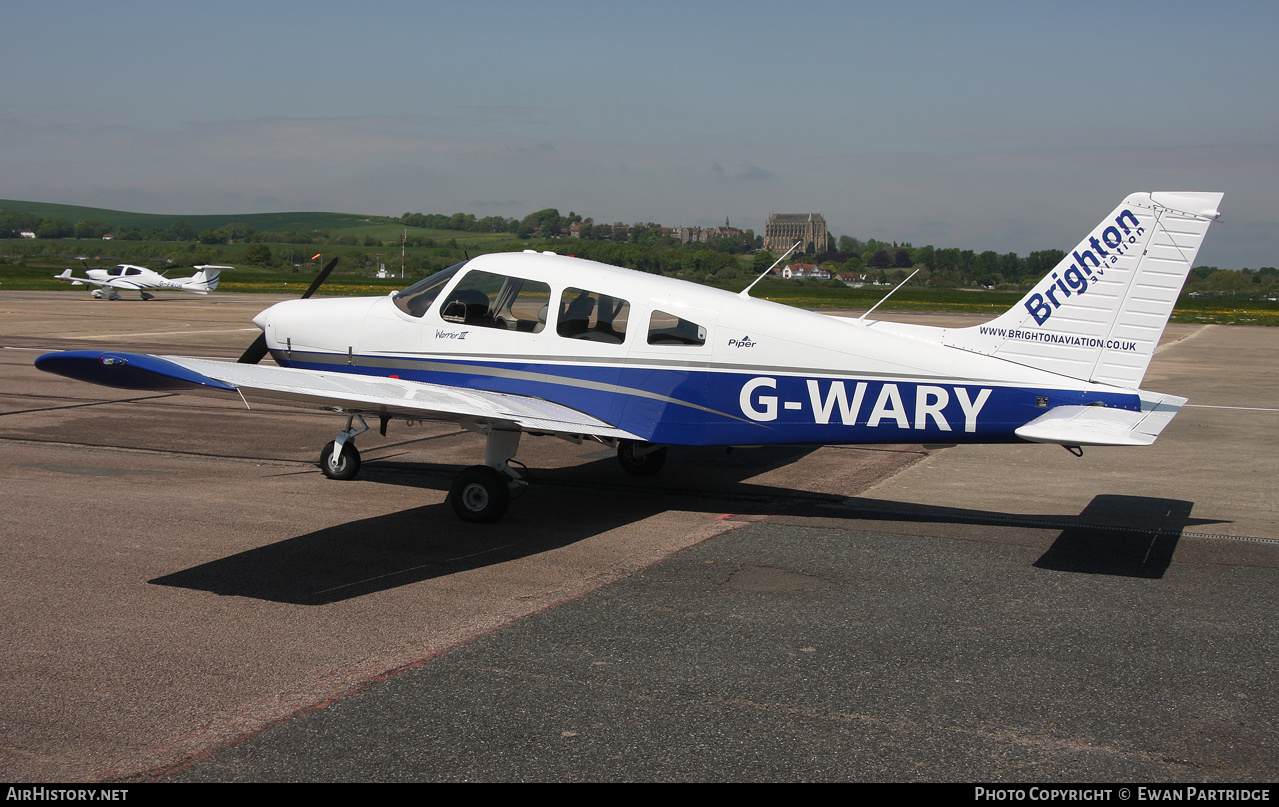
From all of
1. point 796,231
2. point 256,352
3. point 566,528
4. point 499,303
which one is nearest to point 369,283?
point 796,231

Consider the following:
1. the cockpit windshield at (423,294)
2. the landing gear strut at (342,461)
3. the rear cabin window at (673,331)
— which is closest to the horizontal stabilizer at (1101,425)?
the rear cabin window at (673,331)

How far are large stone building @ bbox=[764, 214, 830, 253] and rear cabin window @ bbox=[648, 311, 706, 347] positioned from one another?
78.0 ft

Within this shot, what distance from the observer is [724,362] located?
871cm

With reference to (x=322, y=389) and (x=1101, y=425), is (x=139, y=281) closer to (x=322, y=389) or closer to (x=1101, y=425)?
(x=322, y=389)

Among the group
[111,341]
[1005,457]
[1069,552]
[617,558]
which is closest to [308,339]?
[617,558]

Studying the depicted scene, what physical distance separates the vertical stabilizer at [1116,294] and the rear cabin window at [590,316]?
11.5 feet

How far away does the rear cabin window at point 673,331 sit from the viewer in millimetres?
8812

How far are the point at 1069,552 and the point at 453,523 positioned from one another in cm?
548

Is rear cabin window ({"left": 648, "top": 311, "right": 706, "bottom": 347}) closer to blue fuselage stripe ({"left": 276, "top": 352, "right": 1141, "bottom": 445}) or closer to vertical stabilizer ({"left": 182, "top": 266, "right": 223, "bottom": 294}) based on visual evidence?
blue fuselage stripe ({"left": 276, "top": 352, "right": 1141, "bottom": 445})

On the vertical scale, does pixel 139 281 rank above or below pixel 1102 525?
above

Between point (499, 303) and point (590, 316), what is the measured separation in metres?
0.96

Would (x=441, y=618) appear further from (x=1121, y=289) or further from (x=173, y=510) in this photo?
(x=1121, y=289)

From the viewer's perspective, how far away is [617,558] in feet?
25.4

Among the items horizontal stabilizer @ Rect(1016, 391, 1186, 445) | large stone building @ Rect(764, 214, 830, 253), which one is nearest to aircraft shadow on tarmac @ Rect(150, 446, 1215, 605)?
horizontal stabilizer @ Rect(1016, 391, 1186, 445)
